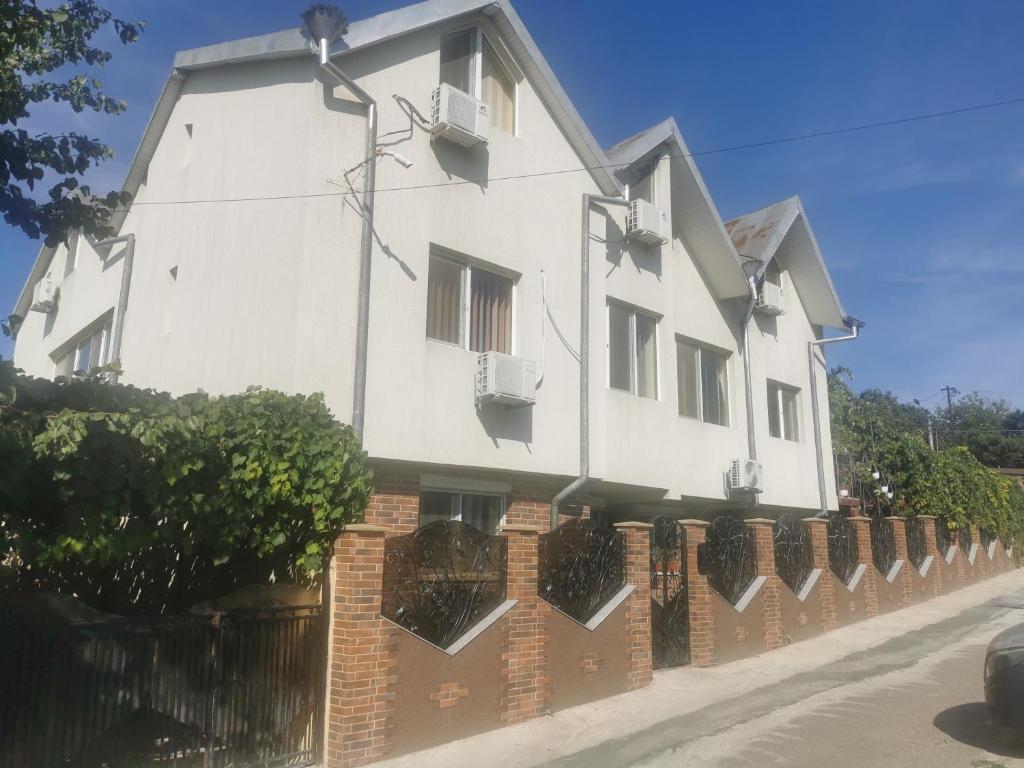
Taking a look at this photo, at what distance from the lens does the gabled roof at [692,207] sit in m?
→ 13.8

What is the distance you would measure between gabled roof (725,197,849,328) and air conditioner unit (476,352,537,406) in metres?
7.99

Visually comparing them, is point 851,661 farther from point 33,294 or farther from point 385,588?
point 33,294

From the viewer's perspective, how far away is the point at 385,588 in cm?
755

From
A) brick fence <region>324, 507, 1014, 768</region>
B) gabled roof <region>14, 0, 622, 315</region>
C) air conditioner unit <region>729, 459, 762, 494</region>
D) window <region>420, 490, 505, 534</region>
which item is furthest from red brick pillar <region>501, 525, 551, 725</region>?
air conditioner unit <region>729, 459, 762, 494</region>

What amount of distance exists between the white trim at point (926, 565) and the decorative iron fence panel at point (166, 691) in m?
16.0

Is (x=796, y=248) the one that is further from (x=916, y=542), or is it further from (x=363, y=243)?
(x=363, y=243)

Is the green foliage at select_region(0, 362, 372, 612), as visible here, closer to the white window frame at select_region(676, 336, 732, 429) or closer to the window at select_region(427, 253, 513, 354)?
the window at select_region(427, 253, 513, 354)

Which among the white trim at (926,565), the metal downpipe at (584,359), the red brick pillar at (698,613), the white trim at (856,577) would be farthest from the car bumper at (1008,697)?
the white trim at (926,565)

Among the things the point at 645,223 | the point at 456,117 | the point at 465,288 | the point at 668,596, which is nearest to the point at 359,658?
the point at 465,288

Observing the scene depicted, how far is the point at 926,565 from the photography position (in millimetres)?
19047

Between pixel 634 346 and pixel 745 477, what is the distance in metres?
3.45

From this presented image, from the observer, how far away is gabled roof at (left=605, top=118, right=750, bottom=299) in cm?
1379

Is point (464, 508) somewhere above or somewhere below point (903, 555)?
above

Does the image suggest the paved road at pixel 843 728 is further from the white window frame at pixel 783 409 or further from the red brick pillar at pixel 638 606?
the white window frame at pixel 783 409
